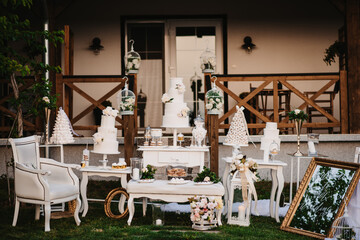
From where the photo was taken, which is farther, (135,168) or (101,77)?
(101,77)

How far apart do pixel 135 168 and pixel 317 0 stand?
6.97 metres

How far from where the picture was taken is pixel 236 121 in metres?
7.44

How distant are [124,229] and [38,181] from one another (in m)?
1.20

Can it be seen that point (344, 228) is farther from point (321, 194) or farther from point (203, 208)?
point (203, 208)

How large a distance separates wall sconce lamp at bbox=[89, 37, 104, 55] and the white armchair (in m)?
4.82

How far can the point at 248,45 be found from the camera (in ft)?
37.2

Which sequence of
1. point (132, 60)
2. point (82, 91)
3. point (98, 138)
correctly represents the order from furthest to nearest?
1. point (82, 91)
2. point (132, 60)
3. point (98, 138)

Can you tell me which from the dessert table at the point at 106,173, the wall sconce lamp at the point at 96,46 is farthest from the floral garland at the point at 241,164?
the wall sconce lamp at the point at 96,46

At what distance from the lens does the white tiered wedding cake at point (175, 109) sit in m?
7.25

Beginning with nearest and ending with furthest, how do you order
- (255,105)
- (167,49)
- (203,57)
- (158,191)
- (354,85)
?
(158,191) → (203,57) → (354,85) → (255,105) → (167,49)

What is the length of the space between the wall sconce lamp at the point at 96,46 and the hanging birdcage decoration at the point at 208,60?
11.9 feet

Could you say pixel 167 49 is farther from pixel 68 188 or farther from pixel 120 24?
pixel 68 188

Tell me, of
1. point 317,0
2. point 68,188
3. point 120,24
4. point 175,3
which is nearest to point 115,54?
point 120,24

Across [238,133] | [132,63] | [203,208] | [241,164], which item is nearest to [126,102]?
[132,63]
